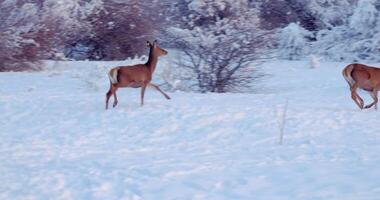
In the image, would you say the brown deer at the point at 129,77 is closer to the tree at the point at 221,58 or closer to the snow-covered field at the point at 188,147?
the snow-covered field at the point at 188,147

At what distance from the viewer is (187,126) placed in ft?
42.1

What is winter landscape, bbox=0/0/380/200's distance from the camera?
27.9ft

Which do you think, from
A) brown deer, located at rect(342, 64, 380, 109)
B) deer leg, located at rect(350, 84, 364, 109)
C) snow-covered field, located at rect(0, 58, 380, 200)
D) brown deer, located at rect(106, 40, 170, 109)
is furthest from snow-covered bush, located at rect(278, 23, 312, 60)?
brown deer, located at rect(106, 40, 170, 109)

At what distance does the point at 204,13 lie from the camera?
124ft

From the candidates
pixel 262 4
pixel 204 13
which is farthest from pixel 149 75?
A: pixel 262 4

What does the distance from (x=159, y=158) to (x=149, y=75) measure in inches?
216

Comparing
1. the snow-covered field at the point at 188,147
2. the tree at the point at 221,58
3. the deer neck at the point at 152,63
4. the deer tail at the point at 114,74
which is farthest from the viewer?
the tree at the point at 221,58

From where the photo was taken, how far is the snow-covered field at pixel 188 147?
27.2 ft

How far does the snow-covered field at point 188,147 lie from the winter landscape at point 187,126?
0.08 feet

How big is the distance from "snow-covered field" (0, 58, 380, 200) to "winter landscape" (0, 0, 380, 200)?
0.02 m

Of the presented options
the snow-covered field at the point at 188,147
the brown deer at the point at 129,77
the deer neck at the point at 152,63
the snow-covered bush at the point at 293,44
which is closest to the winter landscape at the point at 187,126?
the snow-covered field at the point at 188,147

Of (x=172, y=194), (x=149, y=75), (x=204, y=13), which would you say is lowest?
(x=172, y=194)

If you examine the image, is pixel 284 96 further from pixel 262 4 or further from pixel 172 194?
pixel 262 4

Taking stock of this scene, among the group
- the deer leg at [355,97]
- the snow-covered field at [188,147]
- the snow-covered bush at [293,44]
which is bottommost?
the snow-covered field at [188,147]
